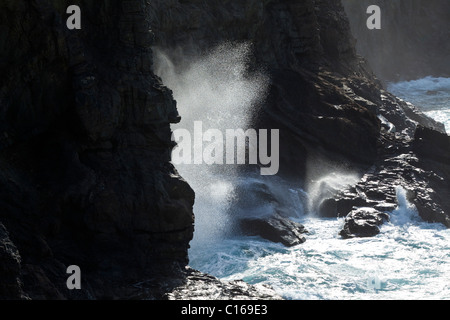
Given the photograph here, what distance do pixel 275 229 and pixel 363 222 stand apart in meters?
3.26

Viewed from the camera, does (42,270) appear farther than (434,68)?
No

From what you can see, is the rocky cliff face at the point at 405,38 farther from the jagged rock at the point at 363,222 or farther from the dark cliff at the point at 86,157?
the dark cliff at the point at 86,157

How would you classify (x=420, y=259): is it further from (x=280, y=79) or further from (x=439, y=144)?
(x=280, y=79)

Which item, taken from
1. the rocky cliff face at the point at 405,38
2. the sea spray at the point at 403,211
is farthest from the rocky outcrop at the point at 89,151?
the rocky cliff face at the point at 405,38

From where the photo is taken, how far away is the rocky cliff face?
6313cm

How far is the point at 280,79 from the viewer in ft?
110

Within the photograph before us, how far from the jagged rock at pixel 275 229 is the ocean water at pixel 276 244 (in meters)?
0.34

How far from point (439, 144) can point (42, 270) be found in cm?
1915

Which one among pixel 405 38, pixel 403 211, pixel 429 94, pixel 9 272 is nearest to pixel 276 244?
pixel 403 211

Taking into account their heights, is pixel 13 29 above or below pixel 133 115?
above

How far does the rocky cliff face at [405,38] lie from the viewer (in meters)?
63.1

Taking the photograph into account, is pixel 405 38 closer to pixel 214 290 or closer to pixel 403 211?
pixel 403 211

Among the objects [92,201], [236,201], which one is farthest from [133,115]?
[236,201]

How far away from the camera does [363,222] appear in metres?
26.5
